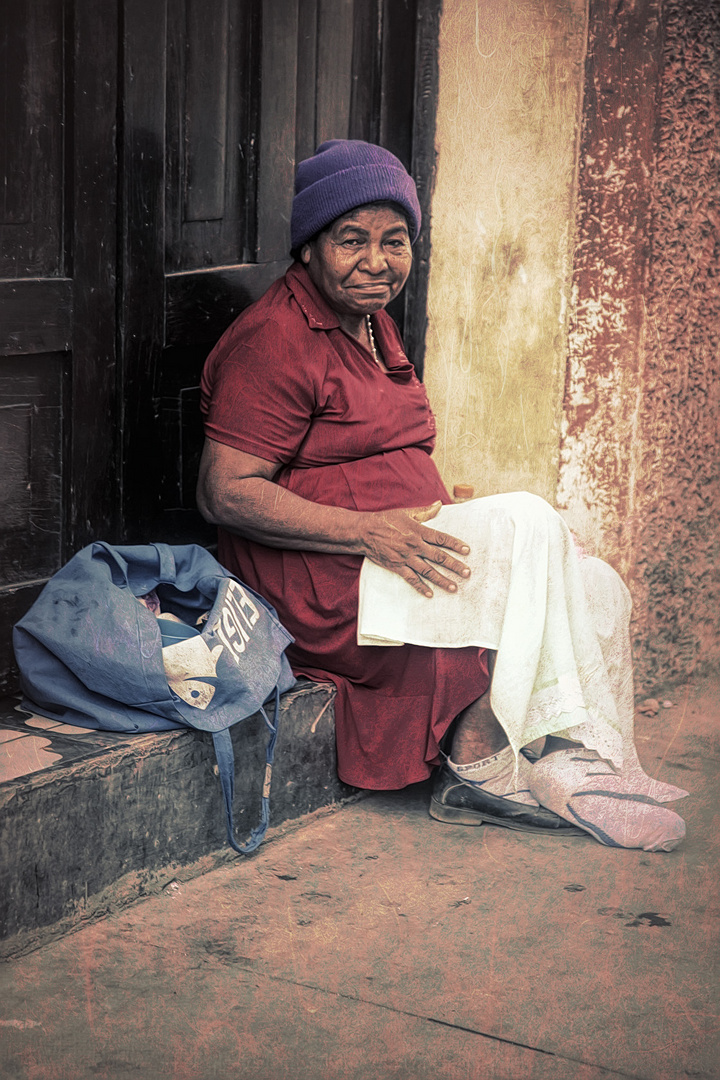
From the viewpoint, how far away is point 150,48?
10.1 ft

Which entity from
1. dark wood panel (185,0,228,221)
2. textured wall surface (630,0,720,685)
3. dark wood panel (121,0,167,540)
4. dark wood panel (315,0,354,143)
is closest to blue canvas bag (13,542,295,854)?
dark wood panel (121,0,167,540)

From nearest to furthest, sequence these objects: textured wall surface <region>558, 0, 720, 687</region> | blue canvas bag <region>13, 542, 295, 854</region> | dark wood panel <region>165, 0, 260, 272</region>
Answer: blue canvas bag <region>13, 542, 295, 854</region> < dark wood panel <region>165, 0, 260, 272</region> < textured wall surface <region>558, 0, 720, 687</region>

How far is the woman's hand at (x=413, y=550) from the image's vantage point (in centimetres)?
295

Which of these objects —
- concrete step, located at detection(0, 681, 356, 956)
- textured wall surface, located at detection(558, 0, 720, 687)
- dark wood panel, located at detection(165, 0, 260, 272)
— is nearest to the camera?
concrete step, located at detection(0, 681, 356, 956)

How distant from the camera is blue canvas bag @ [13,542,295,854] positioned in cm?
260

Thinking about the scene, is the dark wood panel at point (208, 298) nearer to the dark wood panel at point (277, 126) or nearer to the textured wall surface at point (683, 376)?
the dark wood panel at point (277, 126)

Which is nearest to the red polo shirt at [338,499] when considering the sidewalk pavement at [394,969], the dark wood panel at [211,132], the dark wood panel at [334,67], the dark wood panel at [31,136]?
the sidewalk pavement at [394,969]

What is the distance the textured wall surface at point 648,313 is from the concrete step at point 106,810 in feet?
4.72

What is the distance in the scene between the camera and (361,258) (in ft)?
10.1

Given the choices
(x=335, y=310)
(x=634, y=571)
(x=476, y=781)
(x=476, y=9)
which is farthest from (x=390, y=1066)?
(x=476, y=9)

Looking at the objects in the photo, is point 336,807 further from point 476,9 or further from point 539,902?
point 476,9

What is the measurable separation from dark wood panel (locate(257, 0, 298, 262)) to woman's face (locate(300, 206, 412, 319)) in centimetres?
45

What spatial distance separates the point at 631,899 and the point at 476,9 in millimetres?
2584

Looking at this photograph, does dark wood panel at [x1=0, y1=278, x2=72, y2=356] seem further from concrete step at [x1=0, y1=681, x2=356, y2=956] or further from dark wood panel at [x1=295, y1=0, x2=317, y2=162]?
dark wood panel at [x1=295, y1=0, x2=317, y2=162]
